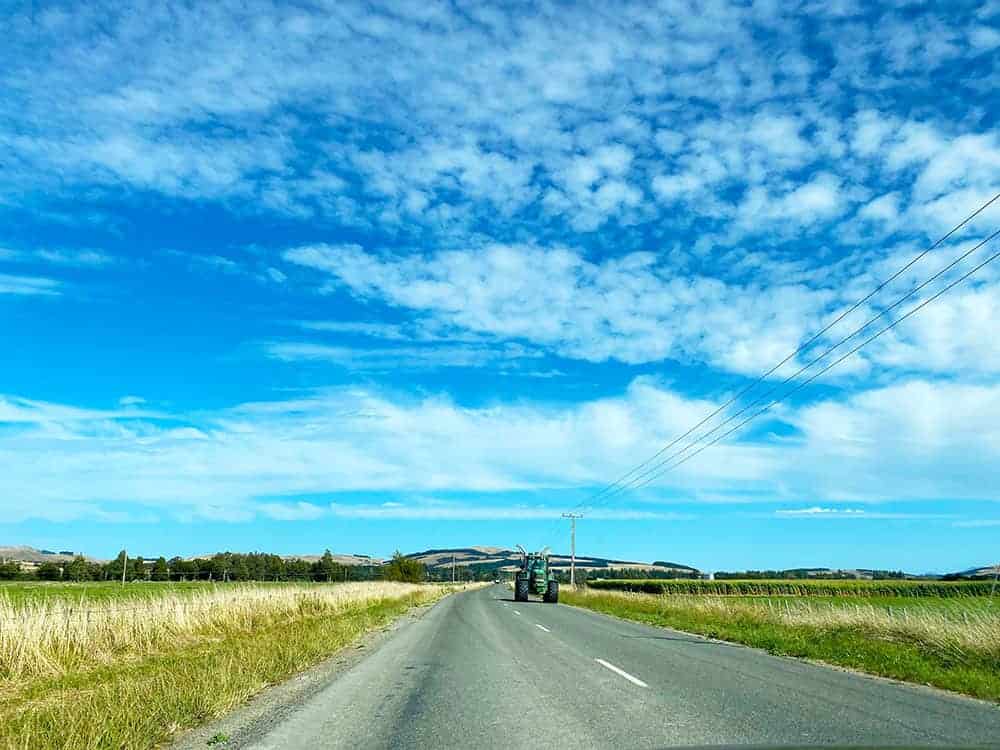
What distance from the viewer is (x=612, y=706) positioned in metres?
8.73

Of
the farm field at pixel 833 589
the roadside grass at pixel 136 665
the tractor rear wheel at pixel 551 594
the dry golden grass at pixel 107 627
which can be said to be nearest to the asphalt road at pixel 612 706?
the roadside grass at pixel 136 665

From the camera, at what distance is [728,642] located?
1916cm

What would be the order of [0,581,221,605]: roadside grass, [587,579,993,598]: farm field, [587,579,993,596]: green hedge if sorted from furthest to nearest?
[587,579,993,598]: farm field, [587,579,993,596]: green hedge, [0,581,221,605]: roadside grass

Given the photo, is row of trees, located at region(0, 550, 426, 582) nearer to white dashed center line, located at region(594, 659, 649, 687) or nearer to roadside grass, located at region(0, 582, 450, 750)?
roadside grass, located at region(0, 582, 450, 750)

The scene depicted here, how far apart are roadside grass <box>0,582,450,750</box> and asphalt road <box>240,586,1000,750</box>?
1185 millimetres

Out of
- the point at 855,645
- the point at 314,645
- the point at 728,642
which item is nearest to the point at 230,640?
the point at 314,645

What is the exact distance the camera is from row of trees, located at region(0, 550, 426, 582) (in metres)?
119

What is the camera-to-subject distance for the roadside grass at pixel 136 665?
7.38 m

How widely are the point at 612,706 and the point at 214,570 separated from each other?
146711mm

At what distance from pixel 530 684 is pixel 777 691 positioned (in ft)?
11.2

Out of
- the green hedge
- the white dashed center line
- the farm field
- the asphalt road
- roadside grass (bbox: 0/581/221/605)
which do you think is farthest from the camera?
the farm field

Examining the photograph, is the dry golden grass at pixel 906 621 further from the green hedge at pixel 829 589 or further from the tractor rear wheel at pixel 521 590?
the tractor rear wheel at pixel 521 590

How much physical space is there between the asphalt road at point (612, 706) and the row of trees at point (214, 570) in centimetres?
10581

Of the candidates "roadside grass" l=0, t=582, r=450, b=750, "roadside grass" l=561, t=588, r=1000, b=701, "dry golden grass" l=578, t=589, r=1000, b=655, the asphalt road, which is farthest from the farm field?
"roadside grass" l=0, t=582, r=450, b=750
